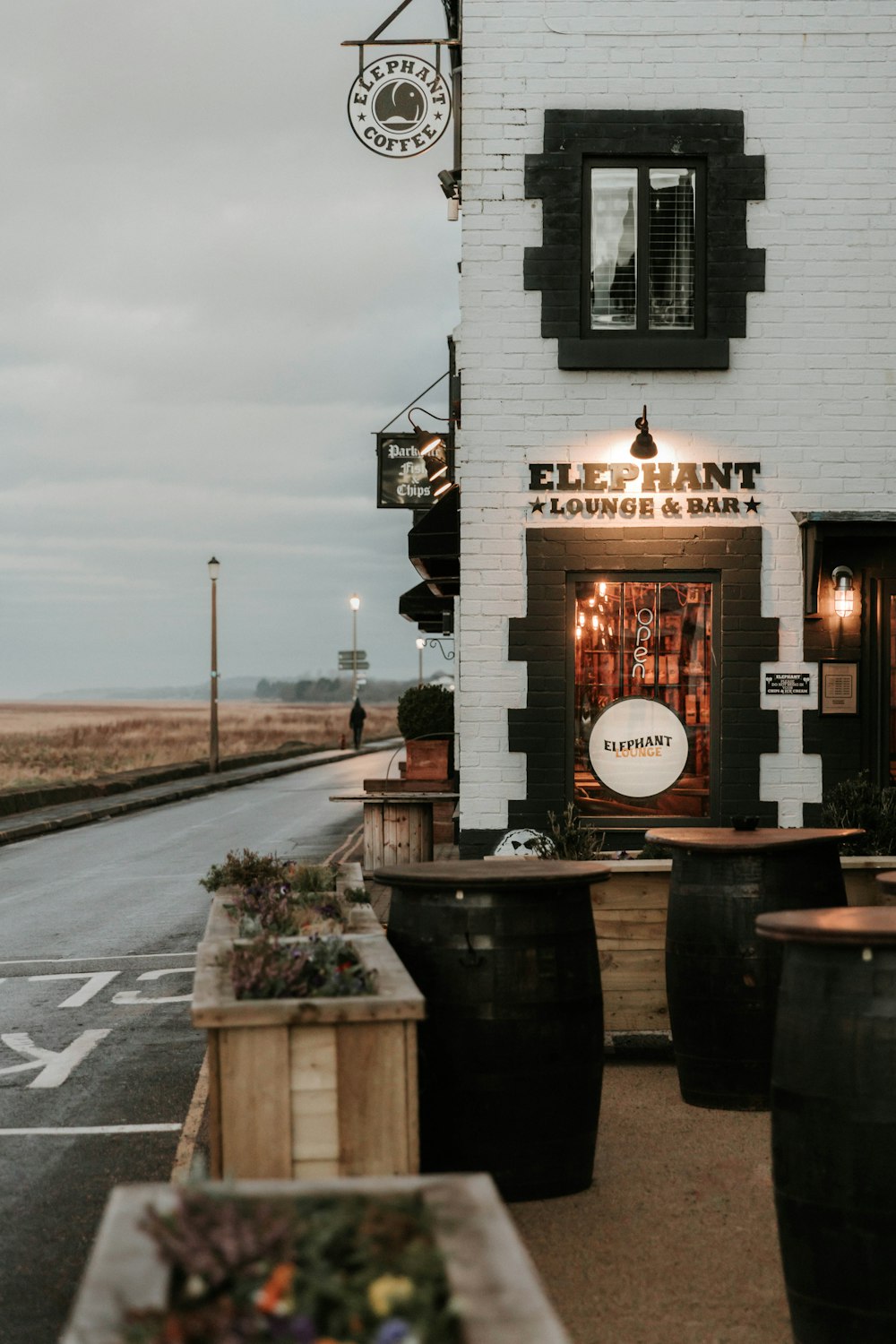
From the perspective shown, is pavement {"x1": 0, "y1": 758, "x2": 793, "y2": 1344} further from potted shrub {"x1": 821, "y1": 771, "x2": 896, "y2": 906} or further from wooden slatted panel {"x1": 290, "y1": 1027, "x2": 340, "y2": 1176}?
potted shrub {"x1": 821, "y1": 771, "x2": 896, "y2": 906}

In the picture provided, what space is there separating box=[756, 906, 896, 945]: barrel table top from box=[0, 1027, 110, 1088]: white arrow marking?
4670 mm

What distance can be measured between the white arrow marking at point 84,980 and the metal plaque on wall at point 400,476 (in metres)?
7.02

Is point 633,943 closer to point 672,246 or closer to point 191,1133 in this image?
point 191,1133

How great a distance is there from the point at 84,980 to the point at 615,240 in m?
6.28

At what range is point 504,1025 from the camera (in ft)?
16.3

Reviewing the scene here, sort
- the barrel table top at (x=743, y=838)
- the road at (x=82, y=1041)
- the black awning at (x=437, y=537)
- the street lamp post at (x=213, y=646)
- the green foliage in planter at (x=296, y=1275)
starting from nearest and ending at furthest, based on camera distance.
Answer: the green foliage in planter at (x=296, y=1275)
the road at (x=82, y=1041)
the barrel table top at (x=743, y=838)
the black awning at (x=437, y=537)
the street lamp post at (x=213, y=646)

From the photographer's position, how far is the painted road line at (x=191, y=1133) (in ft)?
19.1

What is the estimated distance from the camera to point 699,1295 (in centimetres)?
445

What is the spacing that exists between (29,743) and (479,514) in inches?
2184

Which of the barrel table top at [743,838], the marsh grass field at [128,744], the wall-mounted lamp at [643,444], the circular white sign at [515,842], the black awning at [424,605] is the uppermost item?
the wall-mounted lamp at [643,444]

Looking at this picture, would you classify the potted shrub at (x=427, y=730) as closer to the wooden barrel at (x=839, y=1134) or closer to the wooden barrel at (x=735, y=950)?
the wooden barrel at (x=735, y=950)

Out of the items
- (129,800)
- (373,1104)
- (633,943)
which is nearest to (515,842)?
(633,943)

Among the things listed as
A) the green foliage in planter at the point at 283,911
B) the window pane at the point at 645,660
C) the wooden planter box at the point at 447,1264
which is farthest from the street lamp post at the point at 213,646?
the wooden planter box at the point at 447,1264

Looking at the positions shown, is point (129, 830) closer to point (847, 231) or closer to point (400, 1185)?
point (847, 231)
